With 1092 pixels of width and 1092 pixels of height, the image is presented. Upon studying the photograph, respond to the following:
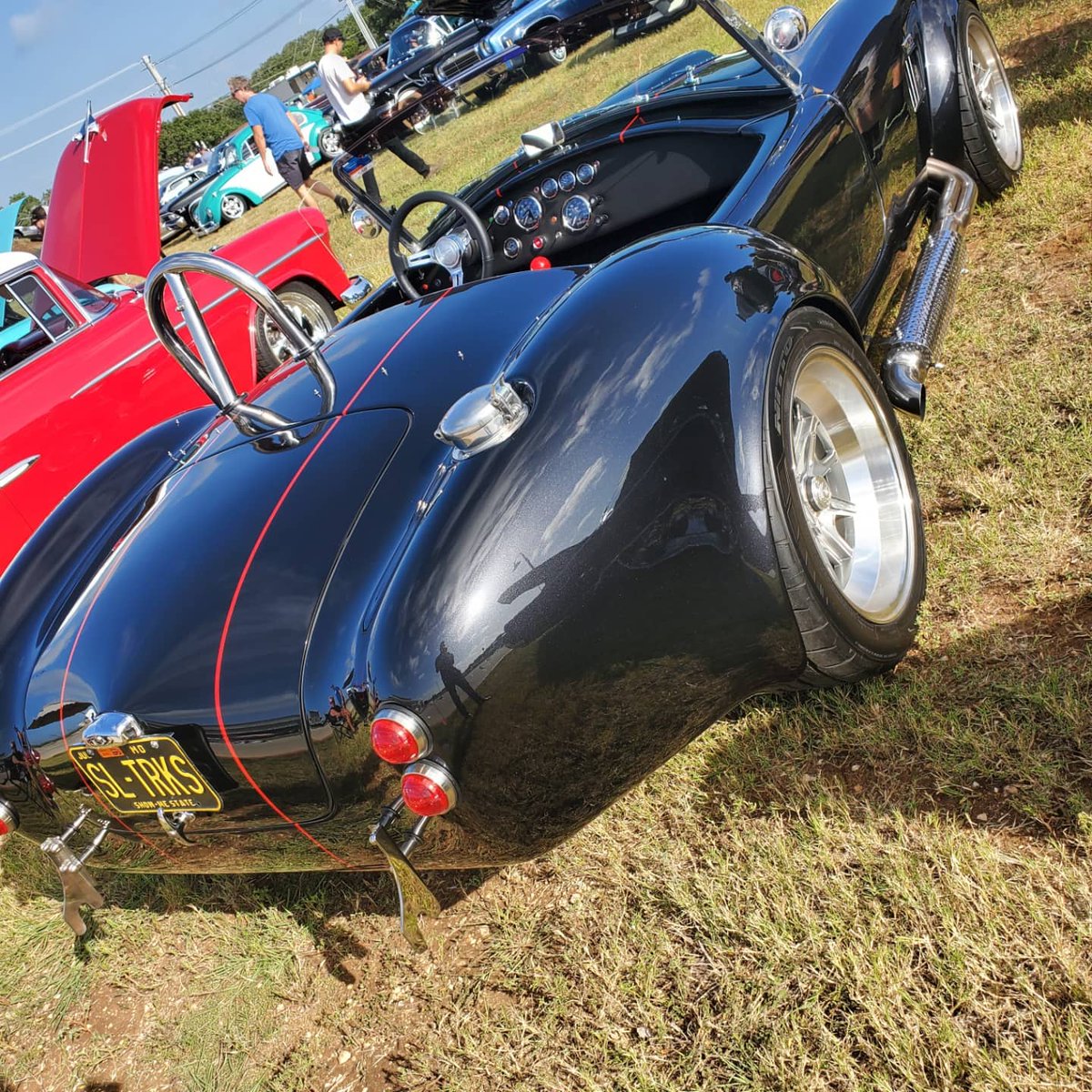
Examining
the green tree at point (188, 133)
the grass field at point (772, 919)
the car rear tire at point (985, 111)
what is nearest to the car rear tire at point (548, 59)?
the grass field at point (772, 919)

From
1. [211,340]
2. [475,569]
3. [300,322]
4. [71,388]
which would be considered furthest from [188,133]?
[475,569]

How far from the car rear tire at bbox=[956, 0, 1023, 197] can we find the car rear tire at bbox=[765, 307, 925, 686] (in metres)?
1.86

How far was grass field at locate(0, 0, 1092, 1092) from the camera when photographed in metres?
1.71

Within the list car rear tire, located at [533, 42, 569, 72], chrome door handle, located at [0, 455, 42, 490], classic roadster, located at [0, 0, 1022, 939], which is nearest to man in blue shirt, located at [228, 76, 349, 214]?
chrome door handle, located at [0, 455, 42, 490]

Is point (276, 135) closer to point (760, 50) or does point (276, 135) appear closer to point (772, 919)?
point (760, 50)

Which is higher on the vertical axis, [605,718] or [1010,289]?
[605,718]

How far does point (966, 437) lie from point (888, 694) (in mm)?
1099

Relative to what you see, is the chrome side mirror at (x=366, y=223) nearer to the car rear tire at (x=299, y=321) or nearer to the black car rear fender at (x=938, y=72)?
the black car rear fender at (x=938, y=72)

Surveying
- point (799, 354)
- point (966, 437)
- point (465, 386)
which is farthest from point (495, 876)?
point (966, 437)

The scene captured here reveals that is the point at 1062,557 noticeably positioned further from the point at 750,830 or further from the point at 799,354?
the point at 750,830

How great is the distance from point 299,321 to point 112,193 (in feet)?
3.88

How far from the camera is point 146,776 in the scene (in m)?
1.98

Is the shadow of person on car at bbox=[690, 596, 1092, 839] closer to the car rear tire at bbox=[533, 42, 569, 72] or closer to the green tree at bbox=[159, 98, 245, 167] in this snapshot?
the car rear tire at bbox=[533, 42, 569, 72]

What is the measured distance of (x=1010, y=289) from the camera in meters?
3.62
